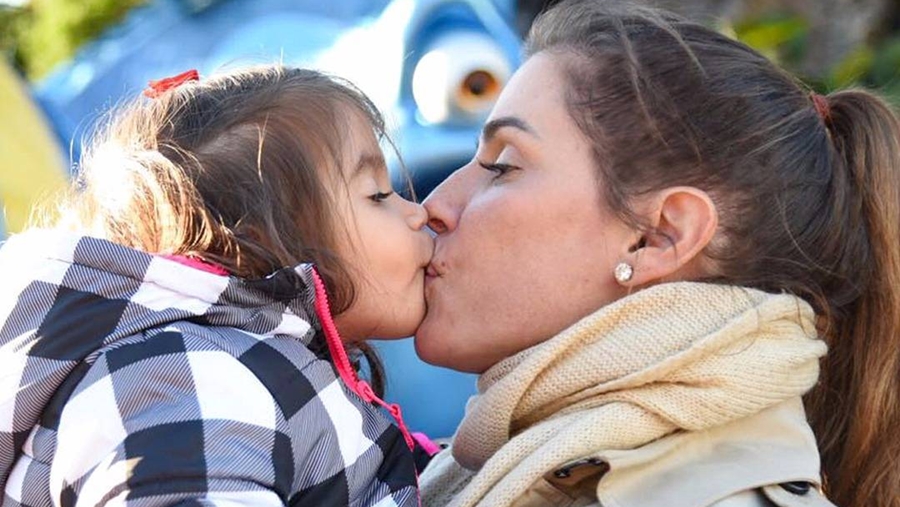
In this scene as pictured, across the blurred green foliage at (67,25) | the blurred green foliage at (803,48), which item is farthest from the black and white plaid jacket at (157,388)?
the blurred green foliage at (67,25)

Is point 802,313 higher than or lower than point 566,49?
lower

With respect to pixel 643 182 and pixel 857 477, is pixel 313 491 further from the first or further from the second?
pixel 857 477

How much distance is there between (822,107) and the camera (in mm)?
2484

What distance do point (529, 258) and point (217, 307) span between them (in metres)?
0.70

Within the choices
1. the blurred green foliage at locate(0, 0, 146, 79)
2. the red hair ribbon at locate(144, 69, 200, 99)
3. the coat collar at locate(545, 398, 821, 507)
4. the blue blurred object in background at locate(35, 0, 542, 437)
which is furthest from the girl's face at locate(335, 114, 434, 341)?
the blurred green foliage at locate(0, 0, 146, 79)

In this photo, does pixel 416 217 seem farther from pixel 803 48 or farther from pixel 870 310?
pixel 803 48

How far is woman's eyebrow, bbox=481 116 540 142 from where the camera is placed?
2.40 m

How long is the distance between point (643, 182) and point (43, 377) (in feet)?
3.69

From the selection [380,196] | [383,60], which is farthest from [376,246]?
[383,60]

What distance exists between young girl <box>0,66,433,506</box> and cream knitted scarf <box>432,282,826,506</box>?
19 centimetres

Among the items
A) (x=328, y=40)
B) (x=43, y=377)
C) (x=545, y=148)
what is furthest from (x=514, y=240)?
(x=328, y=40)

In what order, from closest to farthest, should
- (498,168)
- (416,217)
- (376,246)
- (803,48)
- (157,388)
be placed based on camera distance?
1. (157,388)
2. (376,246)
3. (416,217)
4. (498,168)
5. (803,48)

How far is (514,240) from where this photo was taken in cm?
234

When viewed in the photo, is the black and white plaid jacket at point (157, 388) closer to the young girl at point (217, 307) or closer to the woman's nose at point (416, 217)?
the young girl at point (217, 307)
